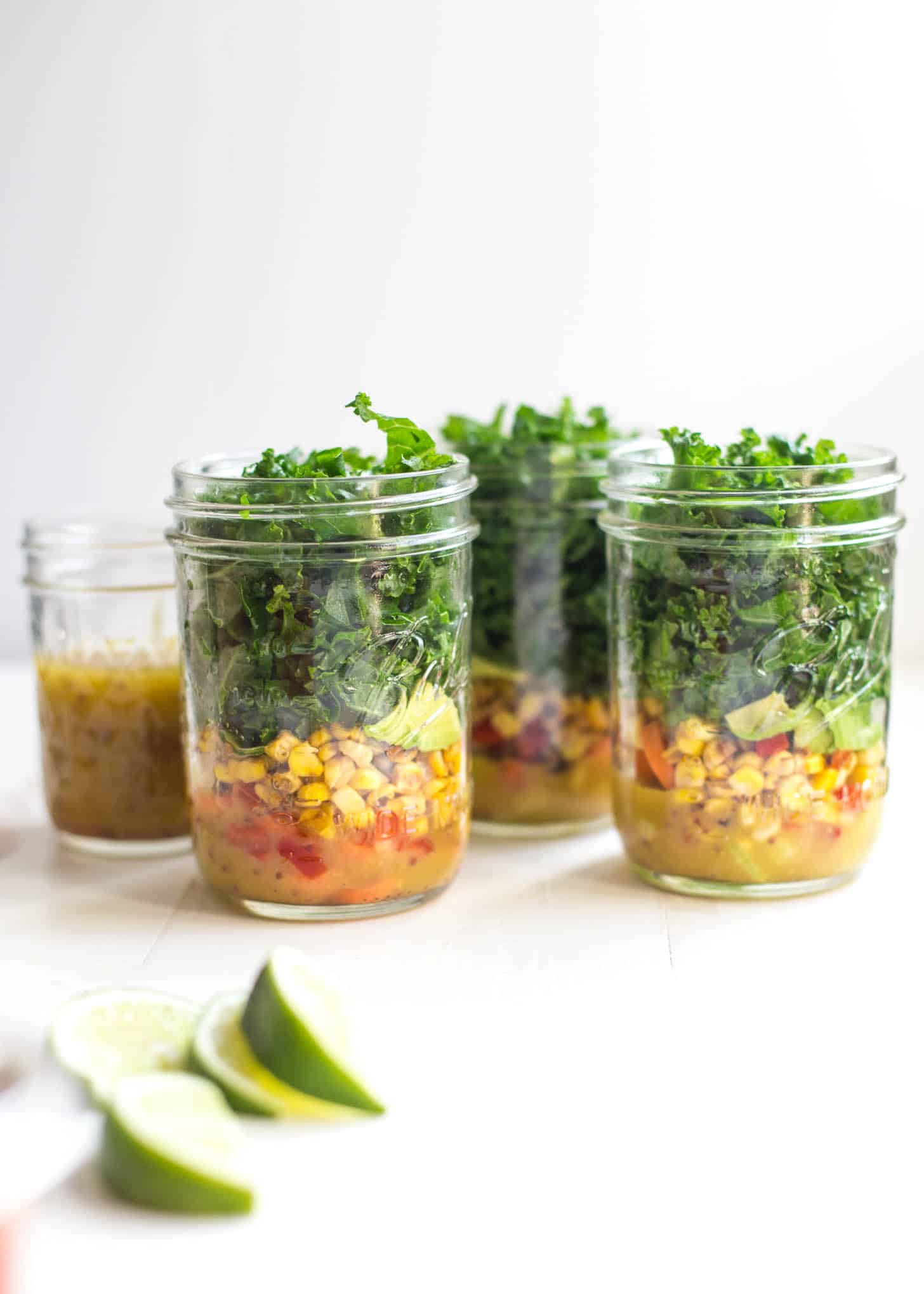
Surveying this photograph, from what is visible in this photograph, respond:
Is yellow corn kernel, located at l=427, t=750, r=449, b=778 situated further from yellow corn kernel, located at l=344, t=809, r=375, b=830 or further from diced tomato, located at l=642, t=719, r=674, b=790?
diced tomato, located at l=642, t=719, r=674, b=790

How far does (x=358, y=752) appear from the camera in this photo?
4.11 ft

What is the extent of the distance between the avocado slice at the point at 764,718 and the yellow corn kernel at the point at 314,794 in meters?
0.37

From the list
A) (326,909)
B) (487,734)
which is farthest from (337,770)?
(487,734)

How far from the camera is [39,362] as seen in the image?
89.5 inches

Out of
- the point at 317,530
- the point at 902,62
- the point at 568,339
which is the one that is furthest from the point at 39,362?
the point at 902,62

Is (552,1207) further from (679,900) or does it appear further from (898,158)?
(898,158)

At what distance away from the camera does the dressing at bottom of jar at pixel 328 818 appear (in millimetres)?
1257

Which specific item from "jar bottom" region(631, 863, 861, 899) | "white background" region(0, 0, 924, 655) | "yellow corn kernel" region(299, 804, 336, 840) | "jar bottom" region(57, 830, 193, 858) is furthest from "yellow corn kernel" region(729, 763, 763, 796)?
"white background" region(0, 0, 924, 655)

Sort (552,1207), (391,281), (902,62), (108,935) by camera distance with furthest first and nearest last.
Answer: (391,281), (902,62), (108,935), (552,1207)

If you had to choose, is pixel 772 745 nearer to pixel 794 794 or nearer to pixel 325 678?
pixel 794 794

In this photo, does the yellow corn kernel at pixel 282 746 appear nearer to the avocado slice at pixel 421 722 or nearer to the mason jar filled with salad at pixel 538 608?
the avocado slice at pixel 421 722

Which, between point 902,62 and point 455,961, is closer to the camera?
point 455,961

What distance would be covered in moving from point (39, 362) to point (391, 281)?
590 millimetres

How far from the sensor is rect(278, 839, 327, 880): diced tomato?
1279 mm
